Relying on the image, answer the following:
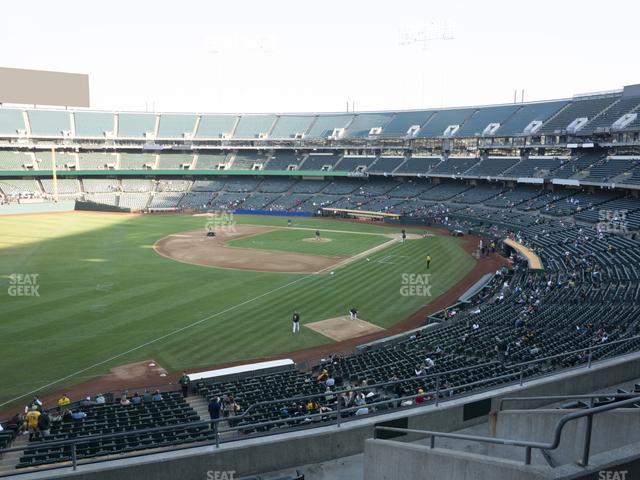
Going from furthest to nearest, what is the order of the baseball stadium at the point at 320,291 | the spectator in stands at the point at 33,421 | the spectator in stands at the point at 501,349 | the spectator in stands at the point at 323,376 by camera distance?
the spectator in stands at the point at 323,376 < the spectator in stands at the point at 501,349 < the spectator in stands at the point at 33,421 < the baseball stadium at the point at 320,291

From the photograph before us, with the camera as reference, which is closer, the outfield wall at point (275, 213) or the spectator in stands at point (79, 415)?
the spectator in stands at point (79, 415)

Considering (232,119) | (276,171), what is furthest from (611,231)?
(232,119)

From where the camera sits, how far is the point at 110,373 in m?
21.7

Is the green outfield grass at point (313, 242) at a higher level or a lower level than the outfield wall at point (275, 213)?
A: lower

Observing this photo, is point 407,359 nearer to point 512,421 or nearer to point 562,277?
point 512,421

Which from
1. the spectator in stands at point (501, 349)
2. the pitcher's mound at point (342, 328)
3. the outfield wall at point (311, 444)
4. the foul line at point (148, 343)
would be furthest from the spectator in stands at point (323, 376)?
the foul line at point (148, 343)

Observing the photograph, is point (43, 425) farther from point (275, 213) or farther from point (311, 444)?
point (275, 213)

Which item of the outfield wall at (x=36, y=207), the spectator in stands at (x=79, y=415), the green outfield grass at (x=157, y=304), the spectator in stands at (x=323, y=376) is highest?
the outfield wall at (x=36, y=207)

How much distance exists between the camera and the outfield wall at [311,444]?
8180mm

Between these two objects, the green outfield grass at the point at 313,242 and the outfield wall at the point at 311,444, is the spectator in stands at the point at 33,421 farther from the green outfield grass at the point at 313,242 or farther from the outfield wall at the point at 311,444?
the green outfield grass at the point at 313,242

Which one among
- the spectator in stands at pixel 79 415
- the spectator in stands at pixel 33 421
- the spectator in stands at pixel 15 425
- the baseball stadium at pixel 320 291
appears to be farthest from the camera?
the spectator in stands at pixel 79 415

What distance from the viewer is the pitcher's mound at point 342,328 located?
26.9m

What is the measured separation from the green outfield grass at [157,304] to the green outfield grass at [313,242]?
2.72 metres

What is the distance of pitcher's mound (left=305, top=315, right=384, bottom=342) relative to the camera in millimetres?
26922
